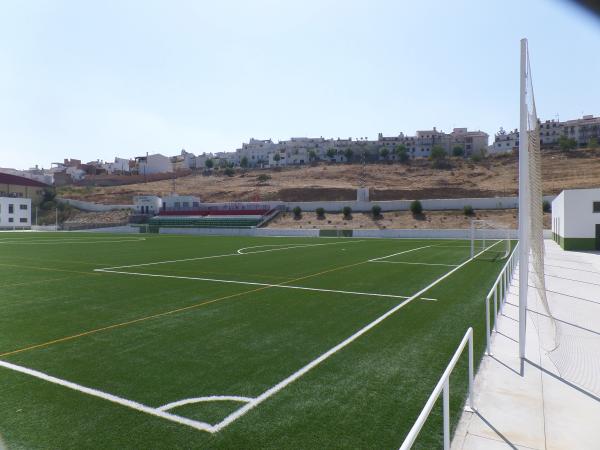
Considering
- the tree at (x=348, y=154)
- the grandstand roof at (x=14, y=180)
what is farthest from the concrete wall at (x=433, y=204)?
the tree at (x=348, y=154)

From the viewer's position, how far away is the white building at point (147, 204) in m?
86.3

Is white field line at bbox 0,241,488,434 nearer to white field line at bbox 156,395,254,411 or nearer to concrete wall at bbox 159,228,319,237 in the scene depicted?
white field line at bbox 156,395,254,411

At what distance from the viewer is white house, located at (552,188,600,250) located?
3238 cm

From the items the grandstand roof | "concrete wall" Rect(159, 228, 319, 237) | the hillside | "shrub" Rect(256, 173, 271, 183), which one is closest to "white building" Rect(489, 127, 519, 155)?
the hillside

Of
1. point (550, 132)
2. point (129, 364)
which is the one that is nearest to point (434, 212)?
point (129, 364)

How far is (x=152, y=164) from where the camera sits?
15738 cm

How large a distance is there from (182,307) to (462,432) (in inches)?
371

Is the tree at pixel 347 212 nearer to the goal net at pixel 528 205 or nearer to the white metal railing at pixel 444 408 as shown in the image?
the goal net at pixel 528 205

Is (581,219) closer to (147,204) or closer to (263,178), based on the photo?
(147,204)

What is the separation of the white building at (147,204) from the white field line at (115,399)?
8182cm

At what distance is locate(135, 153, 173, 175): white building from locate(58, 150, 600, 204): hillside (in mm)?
15929

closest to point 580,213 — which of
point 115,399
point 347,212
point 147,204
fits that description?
point 115,399

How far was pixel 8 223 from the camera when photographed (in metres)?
83.5

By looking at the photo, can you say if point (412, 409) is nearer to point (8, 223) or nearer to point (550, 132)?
point (8, 223)
